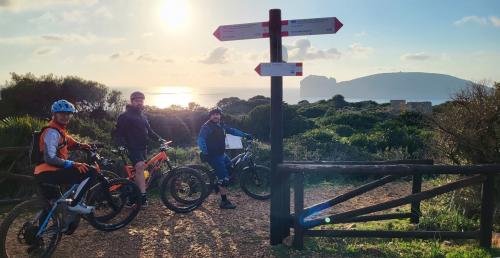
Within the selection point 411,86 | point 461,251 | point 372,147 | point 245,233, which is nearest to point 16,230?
point 245,233

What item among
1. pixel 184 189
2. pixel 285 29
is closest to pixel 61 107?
pixel 184 189

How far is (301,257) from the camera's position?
5293 mm

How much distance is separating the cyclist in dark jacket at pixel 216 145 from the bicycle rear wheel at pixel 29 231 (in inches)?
114

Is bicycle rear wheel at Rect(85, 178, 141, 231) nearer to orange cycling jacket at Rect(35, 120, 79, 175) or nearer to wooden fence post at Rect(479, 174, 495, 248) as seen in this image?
orange cycling jacket at Rect(35, 120, 79, 175)

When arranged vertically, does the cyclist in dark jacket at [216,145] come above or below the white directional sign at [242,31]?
A: below

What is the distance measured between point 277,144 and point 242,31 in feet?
4.99

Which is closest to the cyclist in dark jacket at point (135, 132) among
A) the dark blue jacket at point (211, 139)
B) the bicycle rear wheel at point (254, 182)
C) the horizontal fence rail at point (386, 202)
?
the dark blue jacket at point (211, 139)

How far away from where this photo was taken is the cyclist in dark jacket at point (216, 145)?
7.59 metres

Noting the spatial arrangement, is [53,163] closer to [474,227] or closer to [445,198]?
[474,227]

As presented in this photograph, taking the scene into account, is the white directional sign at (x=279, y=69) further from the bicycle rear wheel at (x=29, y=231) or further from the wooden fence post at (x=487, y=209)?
the bicycle rear wheel at (x=29, y=231)

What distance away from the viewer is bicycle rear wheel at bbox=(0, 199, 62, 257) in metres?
5.10

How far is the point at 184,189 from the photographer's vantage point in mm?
7547

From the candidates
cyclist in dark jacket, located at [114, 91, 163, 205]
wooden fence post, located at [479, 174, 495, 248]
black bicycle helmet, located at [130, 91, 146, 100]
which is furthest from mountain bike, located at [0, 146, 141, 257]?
wooden fence post, located at [479, 174, 495, 248]

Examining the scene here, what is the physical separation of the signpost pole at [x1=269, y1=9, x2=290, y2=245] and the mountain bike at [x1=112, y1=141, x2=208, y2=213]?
216 cm
